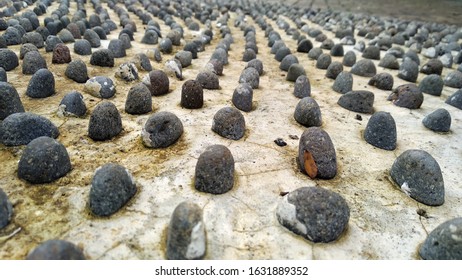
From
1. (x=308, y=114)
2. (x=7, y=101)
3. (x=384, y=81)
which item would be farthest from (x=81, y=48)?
(x=384, y=81)

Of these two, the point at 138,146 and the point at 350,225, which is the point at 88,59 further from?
the point at 350,225

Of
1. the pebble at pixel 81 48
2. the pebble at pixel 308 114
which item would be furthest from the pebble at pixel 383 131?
the pebble at pixel 81 48

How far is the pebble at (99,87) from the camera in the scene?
10.3 ft

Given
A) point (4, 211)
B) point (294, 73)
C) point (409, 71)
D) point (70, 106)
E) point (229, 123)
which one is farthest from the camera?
point (409, 71)

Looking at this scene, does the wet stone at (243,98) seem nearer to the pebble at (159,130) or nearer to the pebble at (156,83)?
the pebble at (156,83)

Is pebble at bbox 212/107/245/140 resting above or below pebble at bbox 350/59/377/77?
above

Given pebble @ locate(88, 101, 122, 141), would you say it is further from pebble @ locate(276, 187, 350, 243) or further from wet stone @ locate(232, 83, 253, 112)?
pebble @ locate(276, 187, 350, 243)

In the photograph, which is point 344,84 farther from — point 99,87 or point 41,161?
point 41,161

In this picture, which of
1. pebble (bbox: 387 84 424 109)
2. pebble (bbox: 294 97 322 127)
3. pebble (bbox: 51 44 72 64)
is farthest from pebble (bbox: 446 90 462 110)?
pebble (bbox: 51 44 72 64)

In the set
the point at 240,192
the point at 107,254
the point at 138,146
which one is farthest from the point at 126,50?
the point at 107,254

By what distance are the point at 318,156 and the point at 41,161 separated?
165 centimetres

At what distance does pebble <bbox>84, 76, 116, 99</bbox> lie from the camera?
10.3 ft

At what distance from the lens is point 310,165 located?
2221mm

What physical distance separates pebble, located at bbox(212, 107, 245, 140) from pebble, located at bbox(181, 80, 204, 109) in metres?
0.50
